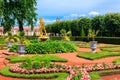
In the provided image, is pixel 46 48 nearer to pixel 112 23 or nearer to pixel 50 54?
pixel 50 54

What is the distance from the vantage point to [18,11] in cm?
5006

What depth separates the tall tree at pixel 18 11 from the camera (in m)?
49.8

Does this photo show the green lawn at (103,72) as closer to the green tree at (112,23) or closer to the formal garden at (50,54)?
the formal garden at (50,54)

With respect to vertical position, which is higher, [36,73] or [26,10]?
[26,10]

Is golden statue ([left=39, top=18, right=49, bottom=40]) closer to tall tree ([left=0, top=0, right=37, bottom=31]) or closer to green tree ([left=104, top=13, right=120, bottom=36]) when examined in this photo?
tall tree ([left=0, top=0, right=37, bottom=31])

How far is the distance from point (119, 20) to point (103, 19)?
3.96 metres

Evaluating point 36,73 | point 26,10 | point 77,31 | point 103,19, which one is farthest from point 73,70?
point 77,31

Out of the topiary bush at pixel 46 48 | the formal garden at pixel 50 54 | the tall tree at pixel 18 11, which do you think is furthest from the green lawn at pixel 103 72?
the tall tree at pixel 18 11

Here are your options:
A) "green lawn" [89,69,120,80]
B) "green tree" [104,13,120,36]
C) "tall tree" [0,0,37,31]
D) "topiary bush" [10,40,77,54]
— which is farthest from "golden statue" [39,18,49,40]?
"green tree" [104,13,120,36]

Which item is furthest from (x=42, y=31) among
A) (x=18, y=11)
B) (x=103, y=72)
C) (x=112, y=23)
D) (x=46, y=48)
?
(x=112, y=23)

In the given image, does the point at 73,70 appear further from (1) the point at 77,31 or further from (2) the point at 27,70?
(1) the point at 77,31

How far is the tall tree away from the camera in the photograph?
163 ft

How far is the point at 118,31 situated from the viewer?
167 ft

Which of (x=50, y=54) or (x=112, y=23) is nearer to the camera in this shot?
(x=50, y=54)
